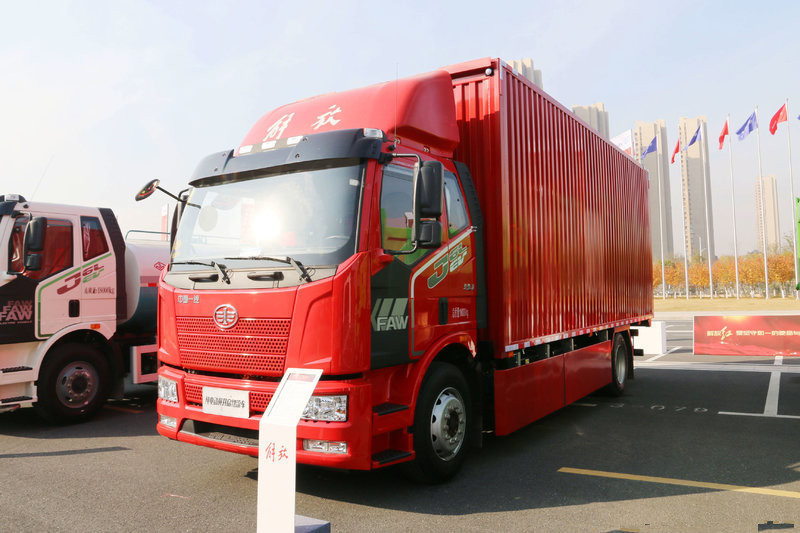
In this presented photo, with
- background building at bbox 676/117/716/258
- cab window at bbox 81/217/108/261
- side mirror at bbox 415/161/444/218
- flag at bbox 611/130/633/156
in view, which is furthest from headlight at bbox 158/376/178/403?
background building at bbox 676/117/716/258

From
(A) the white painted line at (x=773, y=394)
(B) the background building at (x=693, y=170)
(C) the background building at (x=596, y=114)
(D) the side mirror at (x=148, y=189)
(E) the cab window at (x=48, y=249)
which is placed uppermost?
(C) the background building at (x=596, y=114)

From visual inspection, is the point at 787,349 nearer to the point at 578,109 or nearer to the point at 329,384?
the point at 329,384

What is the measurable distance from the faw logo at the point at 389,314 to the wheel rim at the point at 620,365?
5.66 metres

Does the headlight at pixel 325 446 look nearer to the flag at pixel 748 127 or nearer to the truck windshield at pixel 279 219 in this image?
the truck windshield at pixel 279 219

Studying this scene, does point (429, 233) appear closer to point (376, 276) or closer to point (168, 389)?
point (376, 276)

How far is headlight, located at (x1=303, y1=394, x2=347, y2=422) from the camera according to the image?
3.71 m

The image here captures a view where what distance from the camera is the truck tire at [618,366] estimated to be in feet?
28.3

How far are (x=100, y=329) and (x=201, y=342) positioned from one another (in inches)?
158

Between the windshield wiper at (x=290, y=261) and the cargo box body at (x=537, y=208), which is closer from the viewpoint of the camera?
the windshield wiper at (x=290, y=261)

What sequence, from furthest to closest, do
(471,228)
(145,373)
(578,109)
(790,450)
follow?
(578,109)
(145,373)
(790,450)
(471,228)

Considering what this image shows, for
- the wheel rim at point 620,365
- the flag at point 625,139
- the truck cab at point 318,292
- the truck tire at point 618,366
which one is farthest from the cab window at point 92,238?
the flag at point 625,139

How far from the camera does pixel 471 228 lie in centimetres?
510

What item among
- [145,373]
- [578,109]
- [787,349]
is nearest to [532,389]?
[145,373]

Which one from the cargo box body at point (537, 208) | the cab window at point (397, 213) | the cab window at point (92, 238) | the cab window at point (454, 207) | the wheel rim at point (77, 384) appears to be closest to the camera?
the cab window at point (397, 213)
